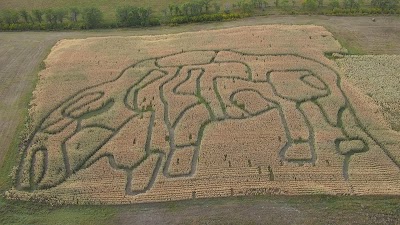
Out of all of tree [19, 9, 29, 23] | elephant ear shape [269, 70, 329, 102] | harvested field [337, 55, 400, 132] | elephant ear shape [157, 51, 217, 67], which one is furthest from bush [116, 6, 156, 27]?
harvested field [337, 55, 400, 132]

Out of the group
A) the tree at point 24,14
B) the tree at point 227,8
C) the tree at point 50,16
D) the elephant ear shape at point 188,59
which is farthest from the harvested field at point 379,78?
the tree at point 24,14

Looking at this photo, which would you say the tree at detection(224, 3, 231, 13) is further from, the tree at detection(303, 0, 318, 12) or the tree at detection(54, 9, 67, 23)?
the tree at detection(54, 9, 67, 23)

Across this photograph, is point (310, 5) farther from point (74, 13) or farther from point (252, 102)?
point (74, 13)

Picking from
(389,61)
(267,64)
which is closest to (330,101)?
(267,64)

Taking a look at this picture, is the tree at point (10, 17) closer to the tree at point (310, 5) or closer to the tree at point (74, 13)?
the tree at point (74, 13)

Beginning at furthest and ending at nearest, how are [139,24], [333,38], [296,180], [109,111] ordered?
[139,24] → [333,38] → [109,111] → [296,180]

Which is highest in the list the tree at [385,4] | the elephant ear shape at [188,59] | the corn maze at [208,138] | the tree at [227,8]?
the tree at [227,8]

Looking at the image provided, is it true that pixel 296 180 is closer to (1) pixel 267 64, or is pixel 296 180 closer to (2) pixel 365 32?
(1) pixel 267 64
